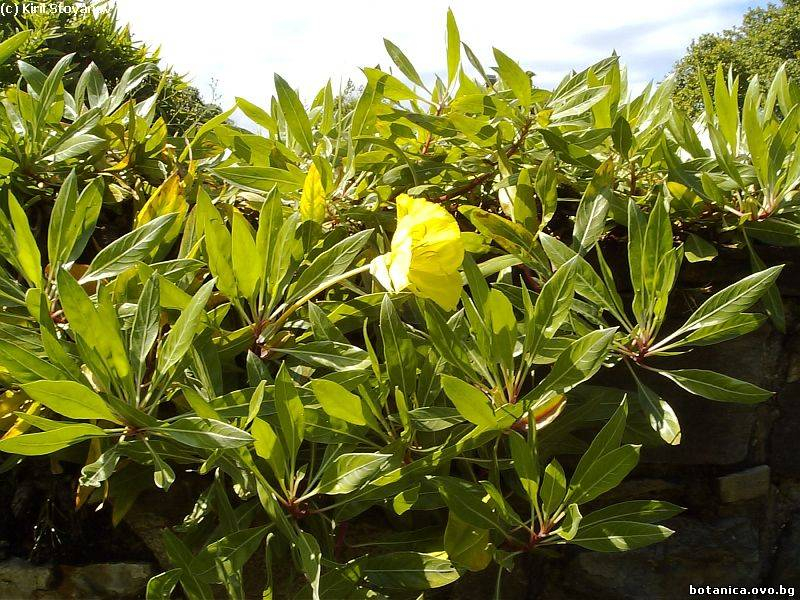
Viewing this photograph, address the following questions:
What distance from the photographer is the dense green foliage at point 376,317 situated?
33.2 inches

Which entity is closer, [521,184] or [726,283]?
[521,184]

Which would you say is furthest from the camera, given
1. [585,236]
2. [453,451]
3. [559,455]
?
[559,455]

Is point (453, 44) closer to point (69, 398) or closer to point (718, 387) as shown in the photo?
point (718, 387)

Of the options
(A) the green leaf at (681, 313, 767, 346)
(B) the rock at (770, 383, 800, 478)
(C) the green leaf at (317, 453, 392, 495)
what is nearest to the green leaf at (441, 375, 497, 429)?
(C) the green leaf at (317, 453, 392, 495)

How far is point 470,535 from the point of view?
943 mm

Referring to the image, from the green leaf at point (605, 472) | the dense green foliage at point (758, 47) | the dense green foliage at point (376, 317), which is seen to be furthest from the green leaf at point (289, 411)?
the dense green foliage at point (758, 47)

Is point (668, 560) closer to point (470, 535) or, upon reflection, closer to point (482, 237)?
point (470, 535)

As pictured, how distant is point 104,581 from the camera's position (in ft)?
3.61

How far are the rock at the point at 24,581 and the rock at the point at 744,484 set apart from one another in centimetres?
120

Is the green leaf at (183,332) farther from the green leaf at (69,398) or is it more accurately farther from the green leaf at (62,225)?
the green leaf at (62,225)

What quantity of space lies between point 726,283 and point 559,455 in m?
0.44

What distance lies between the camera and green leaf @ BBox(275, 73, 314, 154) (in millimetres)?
1137

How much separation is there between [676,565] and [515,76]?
0.94 m

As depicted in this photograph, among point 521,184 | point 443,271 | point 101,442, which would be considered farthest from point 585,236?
point 101,442
